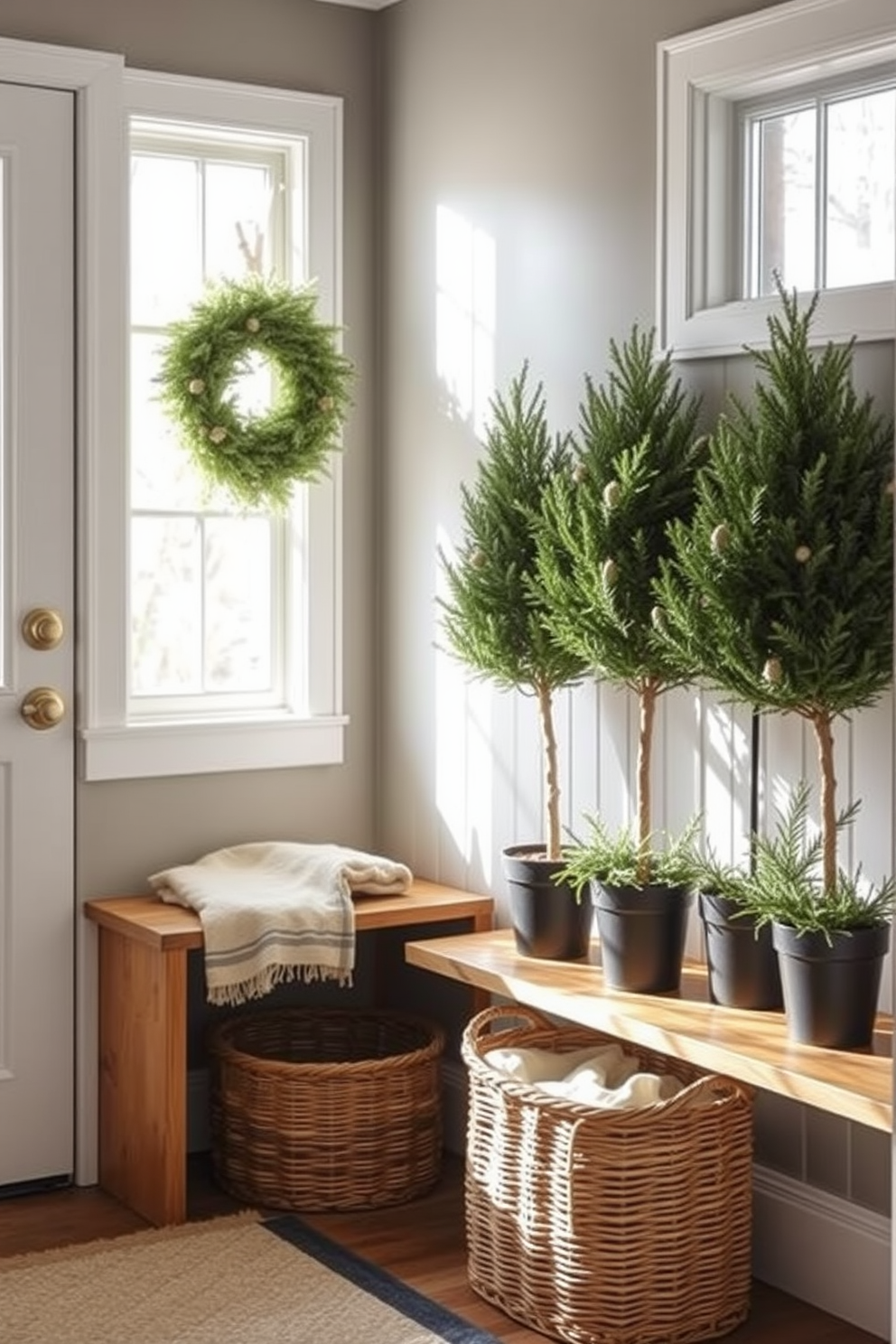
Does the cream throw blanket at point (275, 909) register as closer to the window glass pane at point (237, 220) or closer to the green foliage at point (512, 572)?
the green foliage at point (512, 572)

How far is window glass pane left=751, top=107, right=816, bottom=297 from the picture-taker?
10.7 ft

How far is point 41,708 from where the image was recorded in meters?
3.87

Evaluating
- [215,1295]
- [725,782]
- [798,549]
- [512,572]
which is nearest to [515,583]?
[512,572]

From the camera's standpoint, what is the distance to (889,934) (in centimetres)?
304

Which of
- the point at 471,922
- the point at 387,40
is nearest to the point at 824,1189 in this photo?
the point at 471,922

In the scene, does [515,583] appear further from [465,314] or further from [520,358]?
[465,314]

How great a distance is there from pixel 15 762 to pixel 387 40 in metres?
1.72

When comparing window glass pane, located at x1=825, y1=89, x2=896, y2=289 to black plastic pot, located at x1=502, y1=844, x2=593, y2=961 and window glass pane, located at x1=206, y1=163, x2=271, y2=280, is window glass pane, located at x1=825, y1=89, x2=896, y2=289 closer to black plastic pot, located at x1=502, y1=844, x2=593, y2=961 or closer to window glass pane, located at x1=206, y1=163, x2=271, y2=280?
black plastic pot, located at x1=502, y1=844, x2=593, y2=961

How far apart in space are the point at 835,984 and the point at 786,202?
1.32 metres

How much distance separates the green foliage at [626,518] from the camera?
3266 mm

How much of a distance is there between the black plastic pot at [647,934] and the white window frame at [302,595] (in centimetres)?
113

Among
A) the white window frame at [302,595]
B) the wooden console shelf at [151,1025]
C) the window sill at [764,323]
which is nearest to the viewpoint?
the window sill at [764,323]

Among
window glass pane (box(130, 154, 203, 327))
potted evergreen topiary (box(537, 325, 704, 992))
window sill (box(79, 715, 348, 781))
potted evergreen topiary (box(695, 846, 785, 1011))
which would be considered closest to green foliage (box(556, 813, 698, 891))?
potted evergreen topiary (box(537, 325, 704, 992))

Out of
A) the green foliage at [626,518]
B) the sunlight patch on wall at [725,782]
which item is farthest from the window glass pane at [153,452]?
the sunlight patch on wall at [725,782]
